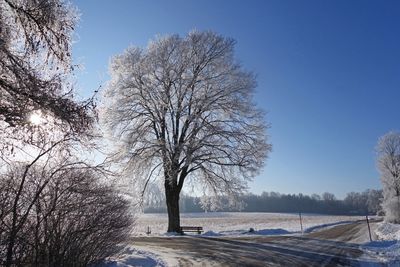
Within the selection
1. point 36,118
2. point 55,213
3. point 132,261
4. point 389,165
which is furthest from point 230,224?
point 36,118

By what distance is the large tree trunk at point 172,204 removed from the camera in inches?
1066

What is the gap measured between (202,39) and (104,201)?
2041 centimetres

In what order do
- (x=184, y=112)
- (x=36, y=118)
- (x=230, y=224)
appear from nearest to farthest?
(x=36, y=118) → (x=184, y=112) → (x=230, y=224)

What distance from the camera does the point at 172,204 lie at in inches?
1067

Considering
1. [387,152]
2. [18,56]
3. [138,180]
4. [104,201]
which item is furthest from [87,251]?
[387,152]

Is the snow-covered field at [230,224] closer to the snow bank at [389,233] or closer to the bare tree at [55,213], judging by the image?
the bare tree at [55,213]

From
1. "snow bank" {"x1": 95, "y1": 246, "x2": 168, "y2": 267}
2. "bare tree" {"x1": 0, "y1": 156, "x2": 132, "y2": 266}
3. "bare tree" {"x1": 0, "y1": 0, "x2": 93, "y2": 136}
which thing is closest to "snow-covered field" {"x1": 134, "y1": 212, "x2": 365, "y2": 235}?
"snow bank" {"x1": 95, "y1": 246, "x2": 168, "y2": 267}

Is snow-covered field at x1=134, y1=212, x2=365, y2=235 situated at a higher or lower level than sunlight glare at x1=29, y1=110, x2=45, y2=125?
lower

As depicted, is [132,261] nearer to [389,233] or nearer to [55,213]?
[55,213]

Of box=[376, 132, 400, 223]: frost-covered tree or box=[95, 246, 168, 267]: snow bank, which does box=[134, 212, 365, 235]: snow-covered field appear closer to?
box=[95, 246, 168, 267]: snow bank

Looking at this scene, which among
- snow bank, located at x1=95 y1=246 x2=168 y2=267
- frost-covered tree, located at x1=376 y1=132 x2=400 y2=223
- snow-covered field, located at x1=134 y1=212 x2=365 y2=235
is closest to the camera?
snow bank, located at x1=95 y1=246 x2=168 y2=267

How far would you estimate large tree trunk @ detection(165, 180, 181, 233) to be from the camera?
27.1 m

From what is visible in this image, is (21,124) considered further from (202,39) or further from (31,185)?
(202,39)

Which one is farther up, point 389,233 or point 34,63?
point 34,63
